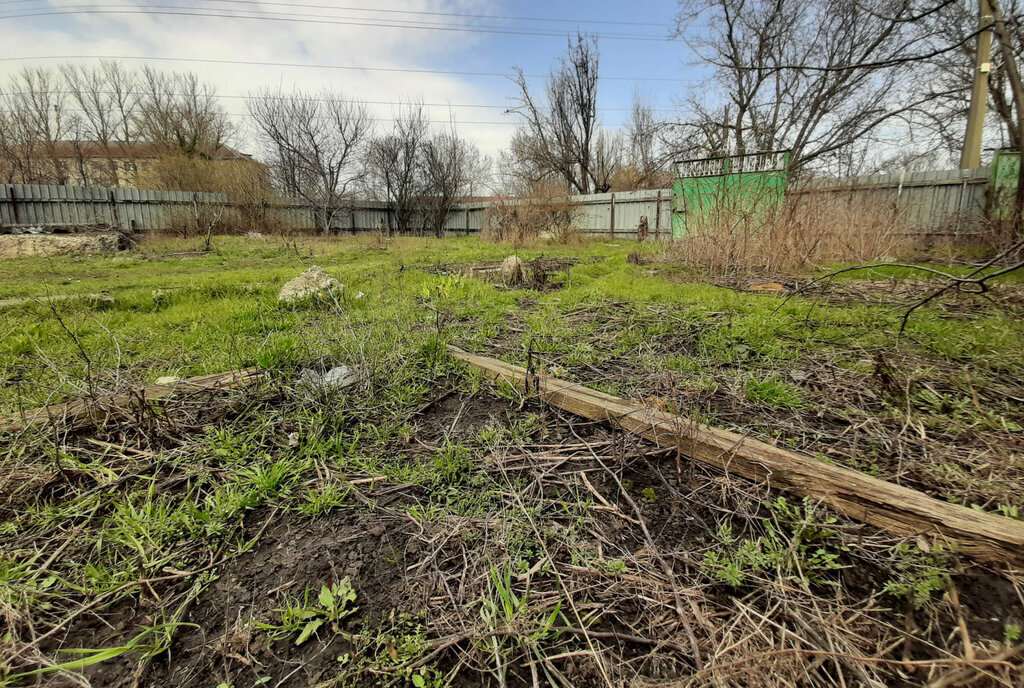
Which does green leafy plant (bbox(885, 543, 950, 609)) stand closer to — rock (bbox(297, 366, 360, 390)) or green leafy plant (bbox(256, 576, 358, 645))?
green leafy plant (bbox(256, 576, 358, 645))

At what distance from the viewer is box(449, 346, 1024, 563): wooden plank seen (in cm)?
106

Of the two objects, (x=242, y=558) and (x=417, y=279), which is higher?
(x=417, y=279)

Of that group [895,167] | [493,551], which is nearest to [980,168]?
[895,167]

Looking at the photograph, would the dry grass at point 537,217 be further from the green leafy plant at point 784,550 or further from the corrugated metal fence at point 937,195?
the green leafy plant at point 784,550

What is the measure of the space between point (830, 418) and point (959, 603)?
0.96 m

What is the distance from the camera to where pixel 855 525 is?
1211mm

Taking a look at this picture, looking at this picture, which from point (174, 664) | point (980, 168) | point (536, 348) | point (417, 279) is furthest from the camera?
point (980, 168)

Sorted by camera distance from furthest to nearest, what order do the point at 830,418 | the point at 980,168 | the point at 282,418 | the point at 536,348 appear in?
1. the point at 980,168
2. the point at 536,348
3. the point at 282,418
4. the point at 830,418

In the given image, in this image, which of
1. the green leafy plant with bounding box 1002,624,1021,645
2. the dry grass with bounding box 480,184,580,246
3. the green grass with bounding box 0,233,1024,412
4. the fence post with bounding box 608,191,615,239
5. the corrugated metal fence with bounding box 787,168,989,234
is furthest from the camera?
the fence post with bounding box 608,191,615,239

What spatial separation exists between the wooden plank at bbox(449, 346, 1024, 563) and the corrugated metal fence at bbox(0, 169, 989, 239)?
6196 mm

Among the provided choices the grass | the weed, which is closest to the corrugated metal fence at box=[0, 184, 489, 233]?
the grass

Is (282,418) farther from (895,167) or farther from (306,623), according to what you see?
(895,167)

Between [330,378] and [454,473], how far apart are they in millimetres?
1080

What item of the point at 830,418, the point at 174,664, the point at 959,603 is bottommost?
the point at 174,664
